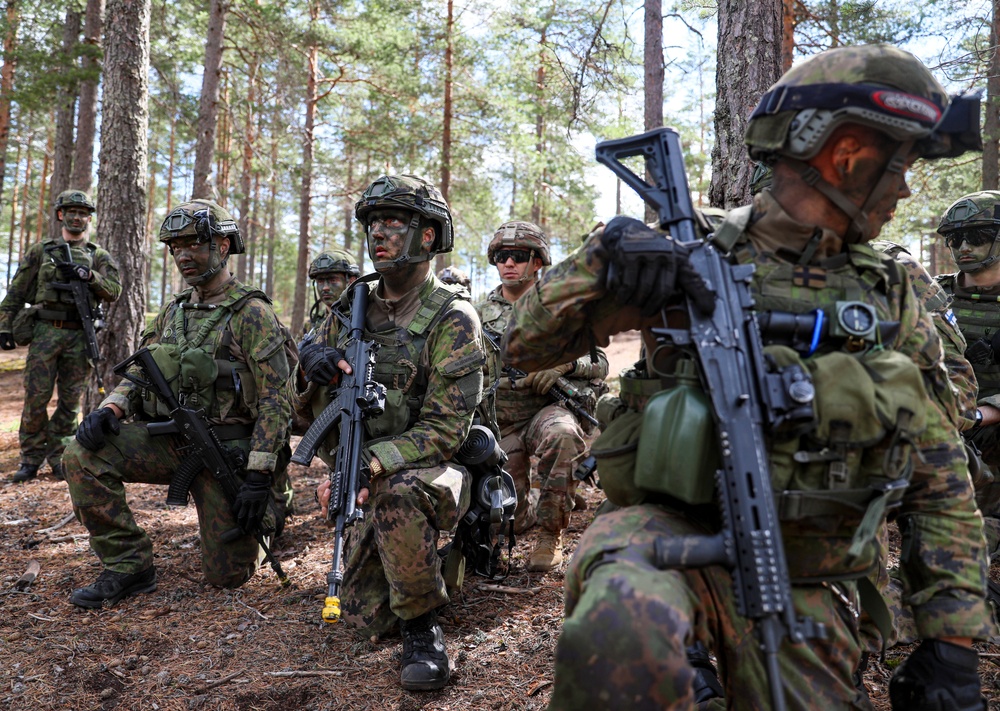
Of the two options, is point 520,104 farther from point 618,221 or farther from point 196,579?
point 618,221

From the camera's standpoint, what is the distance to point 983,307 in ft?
16.5

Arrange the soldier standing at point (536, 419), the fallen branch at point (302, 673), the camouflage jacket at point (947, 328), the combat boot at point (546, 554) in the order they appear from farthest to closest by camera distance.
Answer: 1. the soldier standing at point (536, 419)
2. the combat boot at point (546, 554)
3. the fallen branch at point (302, 673)
4. the camouflage jacket at point (947, 328)

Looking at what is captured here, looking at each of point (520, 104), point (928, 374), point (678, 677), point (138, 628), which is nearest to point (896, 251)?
point (928, 374)

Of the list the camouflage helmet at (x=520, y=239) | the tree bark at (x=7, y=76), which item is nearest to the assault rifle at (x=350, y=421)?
the camouflage helmet at (x=520, y=239)

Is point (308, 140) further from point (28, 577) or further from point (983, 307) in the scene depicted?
Result: point (983, 307)

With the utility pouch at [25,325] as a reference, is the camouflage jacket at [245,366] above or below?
below

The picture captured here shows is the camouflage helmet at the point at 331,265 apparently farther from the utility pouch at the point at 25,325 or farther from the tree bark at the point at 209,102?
the tree bark at the point at 209,102

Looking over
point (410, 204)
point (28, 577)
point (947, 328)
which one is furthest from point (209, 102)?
point (947, 328)

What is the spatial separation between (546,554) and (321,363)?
2.24 m

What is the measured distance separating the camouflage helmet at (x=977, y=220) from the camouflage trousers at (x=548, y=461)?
2.99 metres

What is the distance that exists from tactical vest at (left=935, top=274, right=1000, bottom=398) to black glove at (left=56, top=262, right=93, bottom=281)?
8.36m

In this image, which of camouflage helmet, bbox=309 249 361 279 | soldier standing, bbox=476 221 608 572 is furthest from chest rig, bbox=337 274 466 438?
camouflage helmet, bbox=309 249 361 279

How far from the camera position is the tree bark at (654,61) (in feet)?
35.1

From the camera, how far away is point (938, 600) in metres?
2.19
